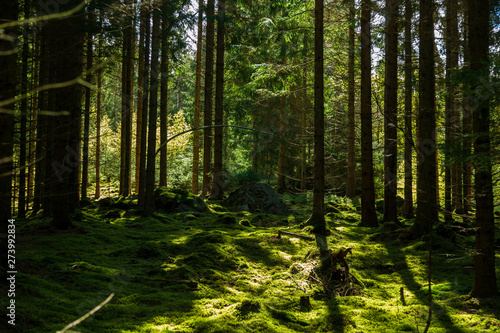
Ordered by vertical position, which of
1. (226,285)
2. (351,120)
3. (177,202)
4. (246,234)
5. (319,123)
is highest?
(351,120)

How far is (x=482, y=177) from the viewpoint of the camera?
4.73 metres

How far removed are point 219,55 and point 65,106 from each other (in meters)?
8.99

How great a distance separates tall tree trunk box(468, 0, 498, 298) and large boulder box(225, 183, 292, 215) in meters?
8.98

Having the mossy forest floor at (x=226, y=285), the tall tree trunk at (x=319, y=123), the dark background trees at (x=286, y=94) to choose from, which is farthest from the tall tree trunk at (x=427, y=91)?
the tall tree trunk at (x=319, y=123)

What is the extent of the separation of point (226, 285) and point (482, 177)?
394 centimetres

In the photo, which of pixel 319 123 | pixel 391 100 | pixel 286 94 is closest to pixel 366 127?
pixel 391 100

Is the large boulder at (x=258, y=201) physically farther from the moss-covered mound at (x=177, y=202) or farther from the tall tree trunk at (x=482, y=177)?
the tall tree trunk at (x=482, y=177)

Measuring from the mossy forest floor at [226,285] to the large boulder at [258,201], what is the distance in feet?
15.5

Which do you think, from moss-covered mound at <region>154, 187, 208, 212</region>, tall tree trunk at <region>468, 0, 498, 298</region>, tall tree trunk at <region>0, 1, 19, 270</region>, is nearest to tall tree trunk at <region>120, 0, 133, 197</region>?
moss-covered mound at <region>154, 187, 208, 212</region>

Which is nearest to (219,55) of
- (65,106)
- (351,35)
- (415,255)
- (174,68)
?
(174,68)

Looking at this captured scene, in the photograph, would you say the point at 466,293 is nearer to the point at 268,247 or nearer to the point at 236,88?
the point at 268,247

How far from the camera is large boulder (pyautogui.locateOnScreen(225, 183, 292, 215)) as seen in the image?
542 inches

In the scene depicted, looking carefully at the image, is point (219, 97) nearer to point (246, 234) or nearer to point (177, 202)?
point (177, 202)

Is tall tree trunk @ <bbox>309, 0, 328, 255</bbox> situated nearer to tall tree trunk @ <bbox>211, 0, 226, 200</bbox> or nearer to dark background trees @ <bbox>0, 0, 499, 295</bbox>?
dark background trees @ <bbox>0, 0, 499, 295</bbox>
